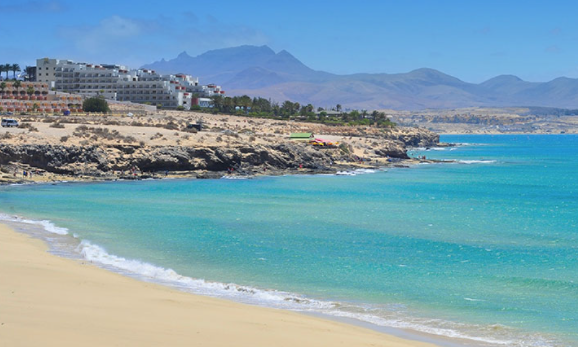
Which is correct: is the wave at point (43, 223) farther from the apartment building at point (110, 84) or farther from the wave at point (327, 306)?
the apartment building at point (110, 84)

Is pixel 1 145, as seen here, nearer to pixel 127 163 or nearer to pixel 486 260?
pixel 127 163

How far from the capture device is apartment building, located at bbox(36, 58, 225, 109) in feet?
509

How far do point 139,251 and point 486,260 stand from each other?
13.7 meters

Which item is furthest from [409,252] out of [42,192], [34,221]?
[42,192]

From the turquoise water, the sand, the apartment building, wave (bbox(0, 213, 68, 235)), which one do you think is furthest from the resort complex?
the sand

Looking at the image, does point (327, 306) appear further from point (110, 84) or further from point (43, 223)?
point (110, 84)

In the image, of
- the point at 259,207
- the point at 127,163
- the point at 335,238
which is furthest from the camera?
the point at 127,163

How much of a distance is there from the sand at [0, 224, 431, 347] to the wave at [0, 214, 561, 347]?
1.07 m

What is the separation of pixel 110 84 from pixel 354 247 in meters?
139

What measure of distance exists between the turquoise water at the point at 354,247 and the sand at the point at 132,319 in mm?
2030

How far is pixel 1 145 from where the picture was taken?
58250 mm

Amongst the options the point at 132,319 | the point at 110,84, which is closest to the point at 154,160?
the point at 132,319

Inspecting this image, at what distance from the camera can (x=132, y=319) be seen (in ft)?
51.8

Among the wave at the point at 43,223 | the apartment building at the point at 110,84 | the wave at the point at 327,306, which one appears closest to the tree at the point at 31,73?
the apartment building at the point at 110,84
